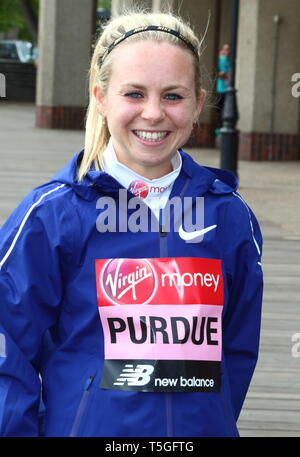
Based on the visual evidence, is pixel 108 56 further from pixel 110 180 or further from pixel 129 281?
pixel 129 281

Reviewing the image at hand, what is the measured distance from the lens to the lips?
319 centimetres

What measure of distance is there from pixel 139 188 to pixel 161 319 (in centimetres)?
34

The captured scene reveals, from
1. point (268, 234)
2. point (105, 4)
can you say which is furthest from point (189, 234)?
point (105, 4)

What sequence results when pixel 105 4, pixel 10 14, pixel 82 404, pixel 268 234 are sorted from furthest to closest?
pixel 105 4 → pixel 10 14 → pixel 268 234 → pixel 82 404

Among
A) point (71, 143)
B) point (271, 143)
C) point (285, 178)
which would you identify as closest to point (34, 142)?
point (71, 143)

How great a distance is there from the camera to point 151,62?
3113 millimetres

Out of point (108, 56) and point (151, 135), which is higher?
point (108, 56)

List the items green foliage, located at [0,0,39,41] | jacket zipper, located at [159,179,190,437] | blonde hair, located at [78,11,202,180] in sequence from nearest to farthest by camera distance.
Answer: jacket zipper, located at [159,179,190,437]
blonde hair, located at [78,11,202,180]
green foliage, located at [0,0,39,41]

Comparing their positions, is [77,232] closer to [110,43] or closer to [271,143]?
[110,43]

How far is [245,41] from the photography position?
22.0 meters

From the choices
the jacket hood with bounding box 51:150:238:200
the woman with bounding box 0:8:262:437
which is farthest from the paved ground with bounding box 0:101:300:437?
the woman with bounding box 0:8:262:437

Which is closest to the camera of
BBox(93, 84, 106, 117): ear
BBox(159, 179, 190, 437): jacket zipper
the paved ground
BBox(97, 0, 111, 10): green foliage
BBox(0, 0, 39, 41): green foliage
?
BBox(159, 179, 190, 437): jacket zipper

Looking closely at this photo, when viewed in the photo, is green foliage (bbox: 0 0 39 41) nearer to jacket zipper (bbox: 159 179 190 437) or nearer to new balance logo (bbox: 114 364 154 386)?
jacket zipper (bbox: 159 179 190 437)

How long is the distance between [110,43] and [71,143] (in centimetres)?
2231
